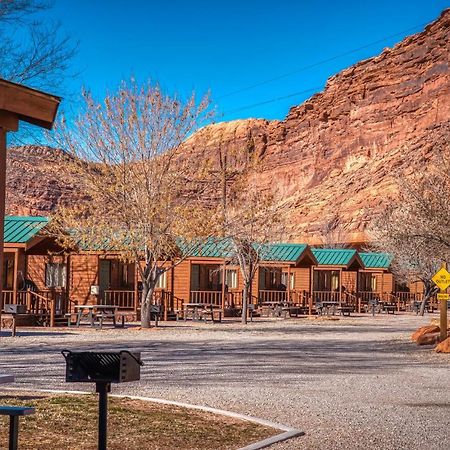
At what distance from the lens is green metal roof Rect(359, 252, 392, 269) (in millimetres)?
50969

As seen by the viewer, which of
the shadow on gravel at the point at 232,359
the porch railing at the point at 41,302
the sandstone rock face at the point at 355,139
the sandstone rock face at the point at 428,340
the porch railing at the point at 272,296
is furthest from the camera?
the sandstone rock face at the point at 355,139

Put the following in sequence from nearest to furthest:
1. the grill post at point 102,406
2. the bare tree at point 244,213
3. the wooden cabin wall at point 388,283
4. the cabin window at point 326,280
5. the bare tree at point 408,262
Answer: the grill post at point 102,406 → the bare tree at point 244,213 → the bare tree at point 408,262 → the cabin window at point 326,280 → the wooden cabin wall at point 388,283

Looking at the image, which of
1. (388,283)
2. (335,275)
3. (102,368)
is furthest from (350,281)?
(102,368)

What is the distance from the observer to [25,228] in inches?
1063

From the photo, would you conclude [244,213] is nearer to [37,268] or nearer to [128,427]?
[37,268]

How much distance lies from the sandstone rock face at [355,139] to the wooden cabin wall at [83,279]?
2096 inches

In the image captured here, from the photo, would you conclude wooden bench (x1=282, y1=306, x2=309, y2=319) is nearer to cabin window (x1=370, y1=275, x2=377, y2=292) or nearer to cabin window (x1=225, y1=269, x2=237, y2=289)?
cabin window (x1=225, y1=269, x2=237, y2=289)

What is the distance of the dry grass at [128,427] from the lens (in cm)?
727

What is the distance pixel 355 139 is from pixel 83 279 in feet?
297

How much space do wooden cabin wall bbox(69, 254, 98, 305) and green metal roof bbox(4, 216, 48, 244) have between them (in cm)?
536

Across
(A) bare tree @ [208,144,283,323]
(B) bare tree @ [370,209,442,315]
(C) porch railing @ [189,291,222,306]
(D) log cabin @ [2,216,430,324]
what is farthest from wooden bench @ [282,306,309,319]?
(B) bare tree @ [370,209,442,315]

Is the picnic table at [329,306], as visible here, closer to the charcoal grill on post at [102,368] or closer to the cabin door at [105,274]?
the cabin door at [105,274]

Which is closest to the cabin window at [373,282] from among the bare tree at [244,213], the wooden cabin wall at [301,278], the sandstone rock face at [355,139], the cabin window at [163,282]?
the wooden cabin wall at [301,278]

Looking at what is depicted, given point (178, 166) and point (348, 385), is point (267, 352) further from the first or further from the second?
point (178, 166)
